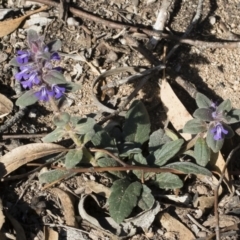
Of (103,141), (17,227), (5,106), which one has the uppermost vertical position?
(103,141)

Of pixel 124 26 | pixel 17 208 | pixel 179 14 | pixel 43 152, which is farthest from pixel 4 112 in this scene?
pixel 179 14

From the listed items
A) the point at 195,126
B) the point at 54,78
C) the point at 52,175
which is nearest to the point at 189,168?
the point at 195,126

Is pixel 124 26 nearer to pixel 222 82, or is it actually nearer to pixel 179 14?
pixel 179 14

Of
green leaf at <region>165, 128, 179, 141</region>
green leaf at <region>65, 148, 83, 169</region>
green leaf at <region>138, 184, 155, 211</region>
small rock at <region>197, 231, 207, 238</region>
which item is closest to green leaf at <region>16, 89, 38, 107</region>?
green leaf at <region>65, 148, 83, 169</region>

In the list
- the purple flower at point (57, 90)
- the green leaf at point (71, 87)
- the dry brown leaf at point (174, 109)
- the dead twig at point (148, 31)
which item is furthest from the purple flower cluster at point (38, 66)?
the dead twig at point (148, 31)

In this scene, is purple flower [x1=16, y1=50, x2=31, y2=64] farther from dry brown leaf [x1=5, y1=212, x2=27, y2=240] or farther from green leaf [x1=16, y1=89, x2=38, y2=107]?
dry brown leaf [x1=5, y1=212, x2=27, y2=240]

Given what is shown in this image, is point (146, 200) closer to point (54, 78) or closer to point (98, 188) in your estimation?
point (98, 188)
